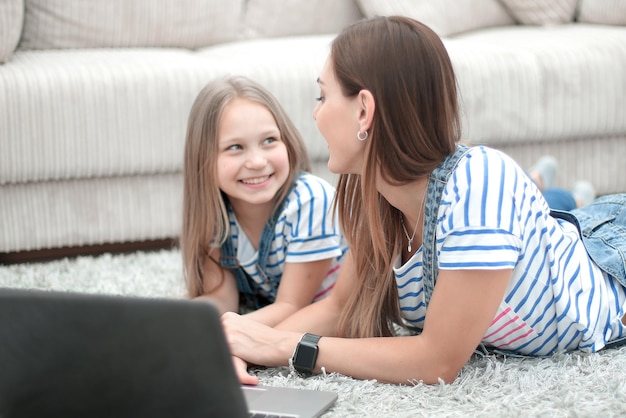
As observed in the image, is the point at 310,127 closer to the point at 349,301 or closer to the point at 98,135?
the point at 98,135

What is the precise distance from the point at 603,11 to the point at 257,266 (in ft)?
5.04

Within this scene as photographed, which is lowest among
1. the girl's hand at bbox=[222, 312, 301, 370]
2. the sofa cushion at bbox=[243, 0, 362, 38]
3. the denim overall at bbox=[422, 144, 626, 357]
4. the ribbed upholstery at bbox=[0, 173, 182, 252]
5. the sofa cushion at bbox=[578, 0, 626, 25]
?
the ribbed upholstery at bbox=[0, 173, 182, 252]

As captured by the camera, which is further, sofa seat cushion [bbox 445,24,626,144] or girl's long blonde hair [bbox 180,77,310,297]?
sofa seat cushion [bbox 445,24,626,144]

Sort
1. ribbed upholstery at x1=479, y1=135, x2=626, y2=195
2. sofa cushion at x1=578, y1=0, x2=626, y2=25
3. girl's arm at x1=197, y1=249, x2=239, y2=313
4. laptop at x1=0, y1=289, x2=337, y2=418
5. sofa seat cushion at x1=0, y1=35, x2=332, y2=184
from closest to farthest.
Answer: laptop at x1=0, y1=289, x2=337, y2=418 → girl's arm at x1=197, y1=249, x2=239, y2=313 → sofa seat cushion at x1=0, y1=35, x2=332, y2=184 → ribbed upholstery at x1=479, y1=135, x2=626, y2=195 → sofa cushion at x1=578, y1=0, x2=626, y2=25

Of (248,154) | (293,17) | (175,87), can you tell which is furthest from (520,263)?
(293,17)

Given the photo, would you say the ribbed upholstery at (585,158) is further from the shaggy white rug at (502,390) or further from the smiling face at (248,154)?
the shaggy white rug at (502,390)

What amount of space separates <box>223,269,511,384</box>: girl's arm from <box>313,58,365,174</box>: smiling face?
0.22m

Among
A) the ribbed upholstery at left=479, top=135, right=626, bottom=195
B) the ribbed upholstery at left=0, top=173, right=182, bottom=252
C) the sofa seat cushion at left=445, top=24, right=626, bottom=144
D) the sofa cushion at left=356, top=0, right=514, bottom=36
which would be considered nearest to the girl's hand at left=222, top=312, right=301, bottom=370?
the ribbed upholstery at left=0, top=173, right=182, bottom=252

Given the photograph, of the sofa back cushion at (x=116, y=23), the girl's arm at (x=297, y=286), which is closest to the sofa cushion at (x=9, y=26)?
the sofa back cushion at (x=116, y=23)

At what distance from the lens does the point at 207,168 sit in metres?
1.62

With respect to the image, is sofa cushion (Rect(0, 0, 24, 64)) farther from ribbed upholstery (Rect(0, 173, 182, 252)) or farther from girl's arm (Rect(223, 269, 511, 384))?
girl's arm (Rect(223, 269, 511, 384))

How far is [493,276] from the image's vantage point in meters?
1.13

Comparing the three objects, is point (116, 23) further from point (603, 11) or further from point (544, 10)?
point (603, 11)

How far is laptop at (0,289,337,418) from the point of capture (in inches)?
31.0
